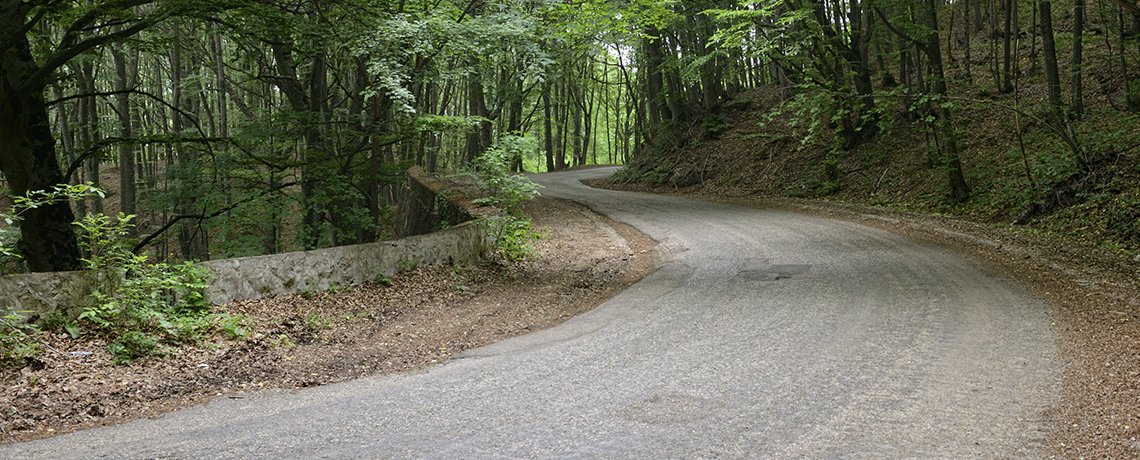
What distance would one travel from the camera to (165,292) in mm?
6035

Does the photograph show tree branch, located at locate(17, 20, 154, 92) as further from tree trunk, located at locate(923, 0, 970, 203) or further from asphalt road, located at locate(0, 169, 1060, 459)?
tree trunk, located at locate(923, 0, 970, 203)

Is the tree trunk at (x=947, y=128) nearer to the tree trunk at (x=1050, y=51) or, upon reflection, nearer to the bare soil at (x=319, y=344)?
the tree trunk at (x=1050, y=51)

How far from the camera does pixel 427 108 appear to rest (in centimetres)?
2238

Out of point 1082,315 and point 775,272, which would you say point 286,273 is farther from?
point 1082,315

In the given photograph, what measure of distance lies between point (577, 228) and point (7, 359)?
1151cm

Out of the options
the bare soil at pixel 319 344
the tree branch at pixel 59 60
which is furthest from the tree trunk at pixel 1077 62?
the tree branch at pixel 59 60

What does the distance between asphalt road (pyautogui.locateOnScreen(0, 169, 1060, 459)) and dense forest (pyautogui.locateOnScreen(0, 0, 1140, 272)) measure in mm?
2992

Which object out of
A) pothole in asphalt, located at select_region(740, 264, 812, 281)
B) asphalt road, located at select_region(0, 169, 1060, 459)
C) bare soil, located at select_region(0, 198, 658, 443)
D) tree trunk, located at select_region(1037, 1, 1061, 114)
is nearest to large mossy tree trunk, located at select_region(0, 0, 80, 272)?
bare soil, located at select_region(0, 198, 658, 443)

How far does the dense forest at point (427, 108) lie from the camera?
7.75 meters

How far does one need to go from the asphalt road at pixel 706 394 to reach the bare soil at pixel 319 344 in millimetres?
412

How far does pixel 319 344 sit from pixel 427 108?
57.0ft

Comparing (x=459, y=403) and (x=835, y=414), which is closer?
(x=835, y=414)

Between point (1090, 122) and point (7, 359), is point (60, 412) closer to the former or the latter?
point (7, 359)

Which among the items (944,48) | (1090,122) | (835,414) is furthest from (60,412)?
(944,48)
